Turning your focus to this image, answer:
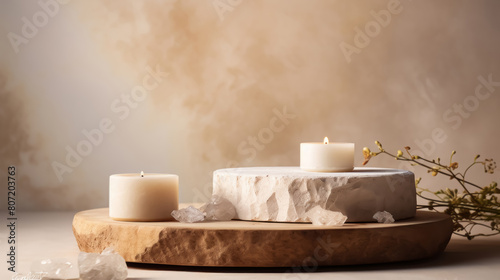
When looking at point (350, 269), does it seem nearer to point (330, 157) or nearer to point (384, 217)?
point (384, 217)

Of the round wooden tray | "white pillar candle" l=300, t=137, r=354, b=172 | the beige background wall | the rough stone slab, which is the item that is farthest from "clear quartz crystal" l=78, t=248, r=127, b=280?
the beige background wall

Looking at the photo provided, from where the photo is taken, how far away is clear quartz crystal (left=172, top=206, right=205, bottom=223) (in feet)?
5.47

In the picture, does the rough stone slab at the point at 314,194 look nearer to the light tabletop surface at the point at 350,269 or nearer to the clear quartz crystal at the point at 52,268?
the light tabletop surface at the point at 350,269

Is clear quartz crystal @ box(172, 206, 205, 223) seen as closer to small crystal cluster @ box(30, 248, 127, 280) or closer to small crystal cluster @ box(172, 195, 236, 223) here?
small crystal cluster @ box(172, 195, 236, 223)

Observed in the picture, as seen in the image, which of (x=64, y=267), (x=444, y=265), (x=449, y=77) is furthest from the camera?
(x=449, y=77)

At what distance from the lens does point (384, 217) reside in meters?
1.66

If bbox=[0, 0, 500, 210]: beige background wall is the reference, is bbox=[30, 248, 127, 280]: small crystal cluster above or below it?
below

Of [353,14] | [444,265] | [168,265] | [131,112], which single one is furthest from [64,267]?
[353,14]

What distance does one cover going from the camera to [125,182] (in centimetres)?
170

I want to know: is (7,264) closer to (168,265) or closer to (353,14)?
(168,265)

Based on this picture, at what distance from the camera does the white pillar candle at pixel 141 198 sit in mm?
1684

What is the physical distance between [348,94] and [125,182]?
4.78ft

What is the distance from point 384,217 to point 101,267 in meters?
0.67

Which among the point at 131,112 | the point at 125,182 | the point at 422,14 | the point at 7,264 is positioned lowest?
the point at 7,264
